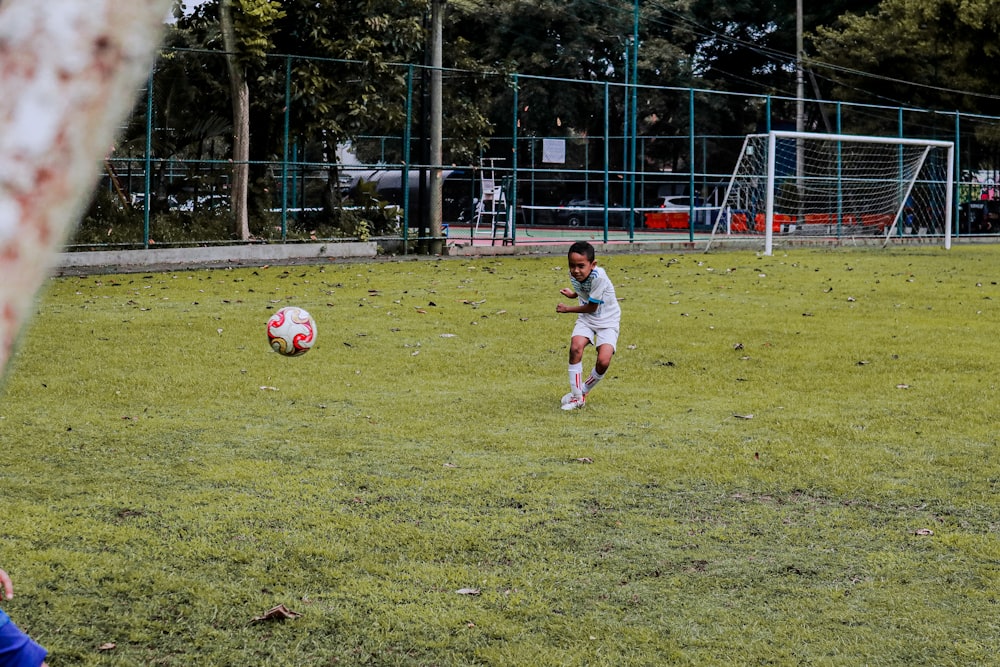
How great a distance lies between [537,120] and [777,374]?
3203 cm

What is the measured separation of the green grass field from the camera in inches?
147

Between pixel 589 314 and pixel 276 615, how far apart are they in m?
4.51

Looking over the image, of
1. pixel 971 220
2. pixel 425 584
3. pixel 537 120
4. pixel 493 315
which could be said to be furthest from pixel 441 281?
pixel 537 120

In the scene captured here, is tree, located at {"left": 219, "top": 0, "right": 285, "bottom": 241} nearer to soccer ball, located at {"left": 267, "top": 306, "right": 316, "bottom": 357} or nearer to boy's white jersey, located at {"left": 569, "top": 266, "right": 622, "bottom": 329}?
soccer ball, located at {"left": 267, "top": 306, "right": 316, "bottom": 357}

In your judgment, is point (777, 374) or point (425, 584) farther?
point (777, 374)

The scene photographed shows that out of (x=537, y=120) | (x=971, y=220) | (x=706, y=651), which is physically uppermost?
(x=537, y=120)

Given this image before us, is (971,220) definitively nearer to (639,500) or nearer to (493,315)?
(493,315)

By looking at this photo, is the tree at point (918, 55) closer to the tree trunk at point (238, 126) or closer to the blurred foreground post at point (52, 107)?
the tree trunk at point (238, 126)

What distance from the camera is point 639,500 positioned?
5.21 m

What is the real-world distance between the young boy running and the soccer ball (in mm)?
1659

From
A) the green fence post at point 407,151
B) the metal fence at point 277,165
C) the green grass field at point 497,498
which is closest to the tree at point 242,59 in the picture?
the metal fence at point 277,165

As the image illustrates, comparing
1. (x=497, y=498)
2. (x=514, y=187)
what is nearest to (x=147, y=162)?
(x=514, y=187)

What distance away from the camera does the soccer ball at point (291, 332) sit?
25.7 ft

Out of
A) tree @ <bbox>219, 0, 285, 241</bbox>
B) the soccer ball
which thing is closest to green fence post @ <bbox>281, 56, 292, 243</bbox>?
tree @ <bbox>219, 0, 285, 241</bbox>
